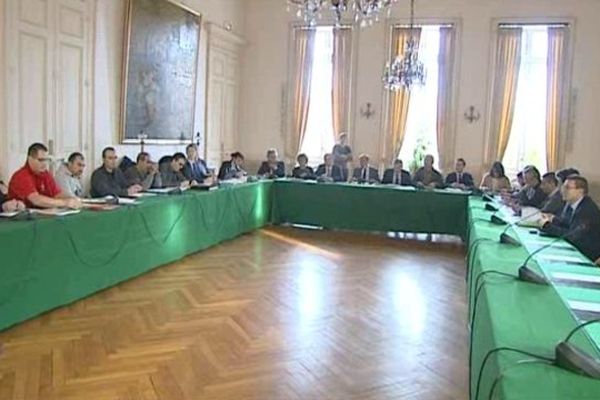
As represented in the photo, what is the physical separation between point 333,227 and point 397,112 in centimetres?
333

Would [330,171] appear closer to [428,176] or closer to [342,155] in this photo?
[342,155]

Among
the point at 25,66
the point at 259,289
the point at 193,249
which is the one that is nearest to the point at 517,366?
the point at 259,289

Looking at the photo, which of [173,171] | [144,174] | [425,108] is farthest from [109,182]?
[425,108]

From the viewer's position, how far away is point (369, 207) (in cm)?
823

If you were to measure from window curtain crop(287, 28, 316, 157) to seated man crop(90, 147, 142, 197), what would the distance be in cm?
524

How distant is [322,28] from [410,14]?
1592 millimetres

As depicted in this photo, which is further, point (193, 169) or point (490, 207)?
point (193, 169)

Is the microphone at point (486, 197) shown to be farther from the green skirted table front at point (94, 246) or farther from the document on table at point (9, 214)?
the document on table at point (9, 214)

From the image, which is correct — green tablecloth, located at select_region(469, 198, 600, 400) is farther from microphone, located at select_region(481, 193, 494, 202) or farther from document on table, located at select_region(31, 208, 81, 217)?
microphone, located at select_region(481, 193, 494, 202)

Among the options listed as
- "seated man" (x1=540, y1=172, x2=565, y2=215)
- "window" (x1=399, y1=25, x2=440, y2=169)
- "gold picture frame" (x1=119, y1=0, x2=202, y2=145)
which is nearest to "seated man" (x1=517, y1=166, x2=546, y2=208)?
"seated man" (x1=540, y1=172, x2=565, y2=215)

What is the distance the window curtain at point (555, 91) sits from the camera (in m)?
10.2

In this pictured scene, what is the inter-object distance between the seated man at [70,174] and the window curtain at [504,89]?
7.06 metres

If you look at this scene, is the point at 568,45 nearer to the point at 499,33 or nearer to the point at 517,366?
the point at 499,33

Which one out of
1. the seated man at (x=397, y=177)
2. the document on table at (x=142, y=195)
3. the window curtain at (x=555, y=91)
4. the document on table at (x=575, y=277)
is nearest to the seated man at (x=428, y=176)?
the seated man at (x=397, y=177)
